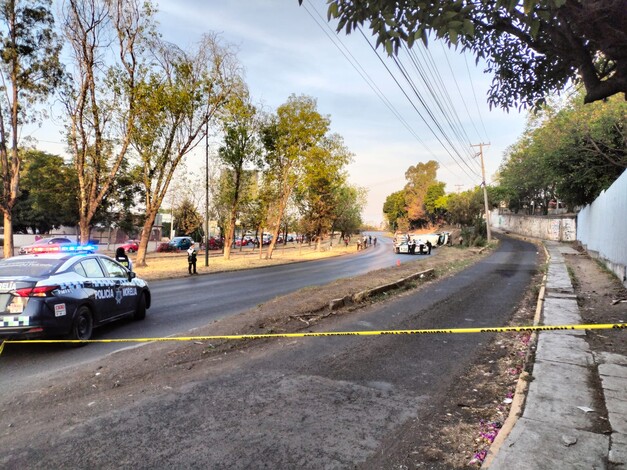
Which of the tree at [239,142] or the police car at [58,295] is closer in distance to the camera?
the police car at [58,295]

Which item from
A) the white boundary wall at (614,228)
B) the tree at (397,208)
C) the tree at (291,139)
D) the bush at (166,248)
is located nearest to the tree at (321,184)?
the tree at (291,139)

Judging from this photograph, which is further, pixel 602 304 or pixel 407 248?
pixel 407 248

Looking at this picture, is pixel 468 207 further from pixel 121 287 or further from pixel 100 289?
pixel 100 289

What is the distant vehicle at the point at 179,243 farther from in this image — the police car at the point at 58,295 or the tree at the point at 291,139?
the police car at the point at 58,295

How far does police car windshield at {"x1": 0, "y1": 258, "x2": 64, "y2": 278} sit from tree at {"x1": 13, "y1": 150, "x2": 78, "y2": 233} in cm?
2280

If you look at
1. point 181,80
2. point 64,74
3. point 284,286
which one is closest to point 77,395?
point 284,286

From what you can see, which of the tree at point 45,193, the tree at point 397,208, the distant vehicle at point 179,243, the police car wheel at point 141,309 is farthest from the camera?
the tree at point 397,208

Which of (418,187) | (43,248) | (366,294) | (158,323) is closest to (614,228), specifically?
(366,294)

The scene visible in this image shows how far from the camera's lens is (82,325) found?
6461 mm

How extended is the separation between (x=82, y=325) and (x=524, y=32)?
738 centimetres

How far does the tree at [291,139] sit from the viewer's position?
32500mm

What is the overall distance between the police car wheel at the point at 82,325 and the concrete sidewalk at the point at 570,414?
5.78 meters

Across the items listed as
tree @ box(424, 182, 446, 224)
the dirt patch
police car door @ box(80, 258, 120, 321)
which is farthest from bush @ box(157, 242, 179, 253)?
tree @ box(424, 182, 446, 224)

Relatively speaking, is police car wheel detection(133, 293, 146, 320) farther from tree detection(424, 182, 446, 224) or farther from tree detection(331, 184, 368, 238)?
tree detection(424, 182, 446, 224)
